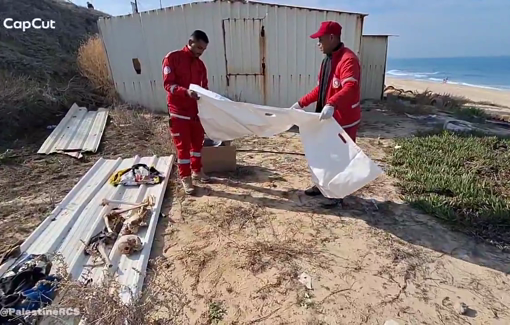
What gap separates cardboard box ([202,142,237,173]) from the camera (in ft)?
13.4

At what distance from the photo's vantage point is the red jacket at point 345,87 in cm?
278

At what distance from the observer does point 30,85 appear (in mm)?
6438

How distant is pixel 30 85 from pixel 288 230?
6378mm

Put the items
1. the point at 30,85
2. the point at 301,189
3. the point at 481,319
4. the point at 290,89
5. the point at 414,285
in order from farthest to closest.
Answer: the point at 290,89 → the point at 30,85 → the point at 301,189 → the point at 414,285 → the point at 481,319

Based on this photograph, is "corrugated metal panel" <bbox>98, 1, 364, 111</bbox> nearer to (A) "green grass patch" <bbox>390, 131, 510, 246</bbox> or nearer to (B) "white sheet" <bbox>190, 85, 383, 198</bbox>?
(A) "green grass patch" <bbox>390, 131, 510, 246</bbox>

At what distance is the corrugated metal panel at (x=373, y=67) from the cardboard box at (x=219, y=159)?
7.71 metres

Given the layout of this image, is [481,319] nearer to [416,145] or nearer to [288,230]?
[288,230]

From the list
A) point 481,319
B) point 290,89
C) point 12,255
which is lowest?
point 481,319

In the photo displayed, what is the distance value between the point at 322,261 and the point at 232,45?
562 centimetres

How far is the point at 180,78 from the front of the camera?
3414mm

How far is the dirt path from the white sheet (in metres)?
0.50

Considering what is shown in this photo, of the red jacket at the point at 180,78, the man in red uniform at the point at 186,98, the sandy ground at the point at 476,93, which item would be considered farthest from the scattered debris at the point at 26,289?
the sandy ground at the point at 476,93

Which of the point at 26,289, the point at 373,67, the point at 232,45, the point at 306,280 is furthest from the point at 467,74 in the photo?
the point at 26,289

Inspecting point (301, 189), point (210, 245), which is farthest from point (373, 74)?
point (210, 245)
